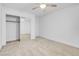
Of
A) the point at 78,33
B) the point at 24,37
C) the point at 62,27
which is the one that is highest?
the point at 62,27

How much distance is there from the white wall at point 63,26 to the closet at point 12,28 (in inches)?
52.9

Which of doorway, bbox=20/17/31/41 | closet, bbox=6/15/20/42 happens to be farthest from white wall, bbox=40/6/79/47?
closet, bbox=6/15/20/42

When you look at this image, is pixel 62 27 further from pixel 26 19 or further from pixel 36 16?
pixel 26 19

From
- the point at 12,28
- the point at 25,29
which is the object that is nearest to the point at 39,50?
the point at 25,29

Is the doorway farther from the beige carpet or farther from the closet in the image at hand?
the beige carpet

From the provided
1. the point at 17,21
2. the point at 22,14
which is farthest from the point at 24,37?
the point at 22,14

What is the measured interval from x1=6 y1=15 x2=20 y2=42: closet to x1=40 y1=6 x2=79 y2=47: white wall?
1.34 m

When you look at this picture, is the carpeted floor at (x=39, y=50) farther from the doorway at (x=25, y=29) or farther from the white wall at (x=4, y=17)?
the doorway at (x=25, y=29)

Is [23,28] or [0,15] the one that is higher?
[0,15]

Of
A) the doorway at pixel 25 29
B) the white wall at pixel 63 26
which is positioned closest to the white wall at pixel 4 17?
the doorway at pixel 25 29

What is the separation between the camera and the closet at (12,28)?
11.4 feet

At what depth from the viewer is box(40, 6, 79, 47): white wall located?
2843 mm

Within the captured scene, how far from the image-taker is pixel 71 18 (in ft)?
9.70

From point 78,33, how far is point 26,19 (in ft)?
8.52
